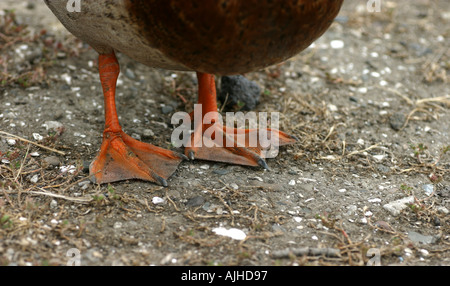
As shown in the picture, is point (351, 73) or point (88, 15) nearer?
point (88, 15)

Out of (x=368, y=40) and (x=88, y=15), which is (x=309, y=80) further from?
(x=88, y=15)

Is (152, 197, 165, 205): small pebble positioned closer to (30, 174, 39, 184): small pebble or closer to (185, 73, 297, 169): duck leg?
(185, 73, 297, 169): duck leg

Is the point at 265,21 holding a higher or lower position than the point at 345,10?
lower

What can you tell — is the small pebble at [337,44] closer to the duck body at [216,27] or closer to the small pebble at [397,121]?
the small pebble at [397,121]

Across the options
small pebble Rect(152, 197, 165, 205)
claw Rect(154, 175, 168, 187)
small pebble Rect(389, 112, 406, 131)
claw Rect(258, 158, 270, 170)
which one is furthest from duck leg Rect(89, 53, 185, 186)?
small pebble Rect(389, 112, 406, 131)

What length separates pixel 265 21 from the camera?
7.26 ft

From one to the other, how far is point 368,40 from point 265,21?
10.7 feet

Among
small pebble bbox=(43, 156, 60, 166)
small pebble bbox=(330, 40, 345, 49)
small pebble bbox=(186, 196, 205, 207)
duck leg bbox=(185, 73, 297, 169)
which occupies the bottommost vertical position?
small pebble bbox=(186, 196, 205, 207)

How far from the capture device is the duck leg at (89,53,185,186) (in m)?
3.05

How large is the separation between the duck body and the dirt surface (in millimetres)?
866

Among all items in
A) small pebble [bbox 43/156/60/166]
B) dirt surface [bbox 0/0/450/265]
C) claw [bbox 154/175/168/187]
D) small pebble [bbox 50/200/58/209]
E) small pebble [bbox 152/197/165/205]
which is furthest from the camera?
small pebble [bbox 43/156/60/166]

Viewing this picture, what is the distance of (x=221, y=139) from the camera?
3.42 metres

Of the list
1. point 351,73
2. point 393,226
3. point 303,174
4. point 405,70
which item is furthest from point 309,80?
point 393,226

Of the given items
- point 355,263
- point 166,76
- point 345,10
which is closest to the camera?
point 355,263
